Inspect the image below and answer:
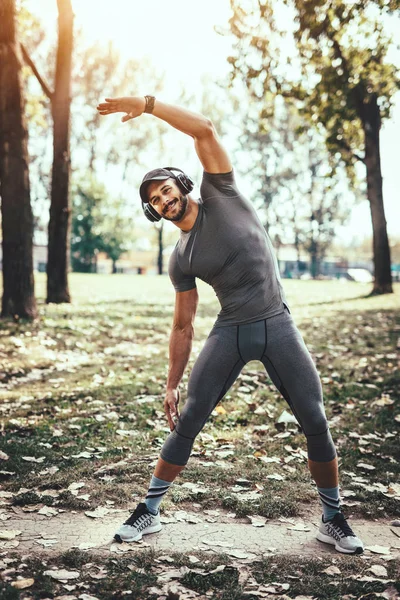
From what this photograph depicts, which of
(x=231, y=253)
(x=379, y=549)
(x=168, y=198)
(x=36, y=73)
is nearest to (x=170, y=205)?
(x=168, y=198)

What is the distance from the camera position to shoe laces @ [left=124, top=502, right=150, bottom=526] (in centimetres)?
396

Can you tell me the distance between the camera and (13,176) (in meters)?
11.7

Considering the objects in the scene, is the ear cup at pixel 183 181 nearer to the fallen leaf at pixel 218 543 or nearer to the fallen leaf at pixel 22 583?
the fallen leaf at pixel 218 543

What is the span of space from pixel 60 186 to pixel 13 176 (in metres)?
4.05

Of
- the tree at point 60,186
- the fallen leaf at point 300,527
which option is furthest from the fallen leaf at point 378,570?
the tree at point 60,186

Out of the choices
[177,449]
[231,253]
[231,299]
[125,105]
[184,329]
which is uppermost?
[125,105]

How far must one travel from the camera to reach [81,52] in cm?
4034

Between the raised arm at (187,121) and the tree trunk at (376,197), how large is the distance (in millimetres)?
19277

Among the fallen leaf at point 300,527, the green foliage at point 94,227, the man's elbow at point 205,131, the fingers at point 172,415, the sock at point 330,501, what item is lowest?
the fallen leaf at point 300,527

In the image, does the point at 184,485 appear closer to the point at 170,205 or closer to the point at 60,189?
the point at 170,205

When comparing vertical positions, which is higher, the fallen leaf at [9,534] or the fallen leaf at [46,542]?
the fallen leaf at [9,534]

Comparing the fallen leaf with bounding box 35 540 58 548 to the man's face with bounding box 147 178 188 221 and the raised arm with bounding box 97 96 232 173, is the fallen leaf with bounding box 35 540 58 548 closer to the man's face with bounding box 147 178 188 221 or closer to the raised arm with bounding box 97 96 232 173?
the man's face with bounding box 147 178 188 221

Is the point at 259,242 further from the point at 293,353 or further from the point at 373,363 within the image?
the point at 373,363

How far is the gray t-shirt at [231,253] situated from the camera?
12.1 ft
